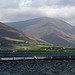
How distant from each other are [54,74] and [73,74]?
24.9 feet

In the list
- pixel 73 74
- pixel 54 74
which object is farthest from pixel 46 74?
pixel 73 74

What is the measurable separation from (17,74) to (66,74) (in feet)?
65.0

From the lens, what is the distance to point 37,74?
316ft

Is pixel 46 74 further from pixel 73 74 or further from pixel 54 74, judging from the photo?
pixel 73 74

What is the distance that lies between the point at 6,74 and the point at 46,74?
16448 millimetres

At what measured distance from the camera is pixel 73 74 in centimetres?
9556

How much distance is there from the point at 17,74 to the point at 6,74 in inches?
178

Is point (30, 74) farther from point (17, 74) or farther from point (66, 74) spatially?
point (66, 74)

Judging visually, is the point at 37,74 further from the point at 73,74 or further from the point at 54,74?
the point at 73,74

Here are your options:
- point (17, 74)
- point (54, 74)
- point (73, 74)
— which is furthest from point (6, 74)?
point (73, 74)

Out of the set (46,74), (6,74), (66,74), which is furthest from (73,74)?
(6,74)

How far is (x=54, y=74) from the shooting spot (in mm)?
95375

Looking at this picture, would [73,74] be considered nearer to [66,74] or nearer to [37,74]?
[66,74]

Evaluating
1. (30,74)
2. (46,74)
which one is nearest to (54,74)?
(46,74)
